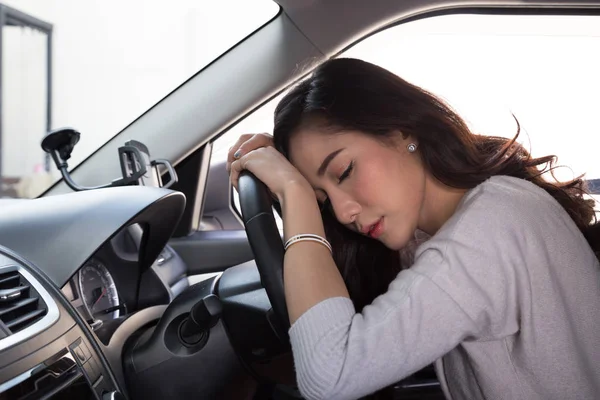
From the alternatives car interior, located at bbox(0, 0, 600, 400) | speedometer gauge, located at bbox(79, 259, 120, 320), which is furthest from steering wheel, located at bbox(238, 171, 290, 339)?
speedometer gauge, located at bbox(79, 259, 120, 320)

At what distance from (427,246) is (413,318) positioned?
0.38 ft

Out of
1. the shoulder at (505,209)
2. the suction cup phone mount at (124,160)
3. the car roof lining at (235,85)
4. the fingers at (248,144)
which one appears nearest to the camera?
the shoulder at (505,209)

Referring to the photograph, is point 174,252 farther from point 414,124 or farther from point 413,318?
point 413,318

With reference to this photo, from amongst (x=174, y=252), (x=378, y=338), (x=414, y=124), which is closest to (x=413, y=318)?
(x=378, y=338)

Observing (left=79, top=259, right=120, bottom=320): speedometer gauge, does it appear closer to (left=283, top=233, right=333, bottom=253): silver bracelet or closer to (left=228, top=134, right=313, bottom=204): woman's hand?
(left=228, top=134, right=313, bottom=204): woman's hand

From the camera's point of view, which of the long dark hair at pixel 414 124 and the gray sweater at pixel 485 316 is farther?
the long dark hair at pixel 414 124

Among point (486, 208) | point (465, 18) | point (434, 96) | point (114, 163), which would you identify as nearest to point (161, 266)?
point (114, 163)

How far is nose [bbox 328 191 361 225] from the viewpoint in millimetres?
993

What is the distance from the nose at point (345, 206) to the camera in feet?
3.26

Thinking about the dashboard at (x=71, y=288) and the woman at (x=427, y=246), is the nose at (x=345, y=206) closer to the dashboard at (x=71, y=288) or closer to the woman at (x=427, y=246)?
the woman at (x=427, y=246)

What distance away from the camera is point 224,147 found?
6.22ft

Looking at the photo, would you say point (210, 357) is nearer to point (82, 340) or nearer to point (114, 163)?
point (82, 340)

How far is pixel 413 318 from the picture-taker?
0.78 meters

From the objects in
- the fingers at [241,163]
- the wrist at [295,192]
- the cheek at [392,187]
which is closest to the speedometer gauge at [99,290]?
the fingers at [241,163]
